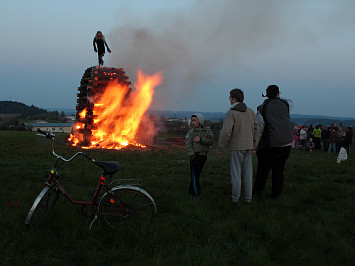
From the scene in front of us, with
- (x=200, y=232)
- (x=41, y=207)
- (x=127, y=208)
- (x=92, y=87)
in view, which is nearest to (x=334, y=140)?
(x=92, y=87)

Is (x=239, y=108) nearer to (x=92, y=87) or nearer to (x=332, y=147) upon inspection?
(x=92, y=87)

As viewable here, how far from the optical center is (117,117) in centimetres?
1623

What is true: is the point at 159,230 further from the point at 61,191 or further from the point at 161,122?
the point at 161,122

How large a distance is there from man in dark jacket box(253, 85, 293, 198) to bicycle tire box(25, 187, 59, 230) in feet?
13.0

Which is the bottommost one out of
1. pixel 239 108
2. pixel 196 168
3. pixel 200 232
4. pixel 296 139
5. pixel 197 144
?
pixel 200 232

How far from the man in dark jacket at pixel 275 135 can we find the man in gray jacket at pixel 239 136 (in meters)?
0.35

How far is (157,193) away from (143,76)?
12801 mm

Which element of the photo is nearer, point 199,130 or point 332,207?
point 332,207

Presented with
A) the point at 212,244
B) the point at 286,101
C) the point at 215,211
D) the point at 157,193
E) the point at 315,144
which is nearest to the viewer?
the point at 212,244

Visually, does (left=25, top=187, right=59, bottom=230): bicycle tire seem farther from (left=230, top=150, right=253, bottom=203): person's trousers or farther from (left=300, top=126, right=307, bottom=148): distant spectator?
(left=300, top=126, right=307, bottom=148): distant spectator

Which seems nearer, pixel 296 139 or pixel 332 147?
pixel 332 147

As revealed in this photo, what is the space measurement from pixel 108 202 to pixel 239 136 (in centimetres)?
263

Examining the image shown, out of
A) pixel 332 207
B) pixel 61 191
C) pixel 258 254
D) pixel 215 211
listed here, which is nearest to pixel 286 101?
pixel 332 207

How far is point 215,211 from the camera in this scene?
4.92 m
